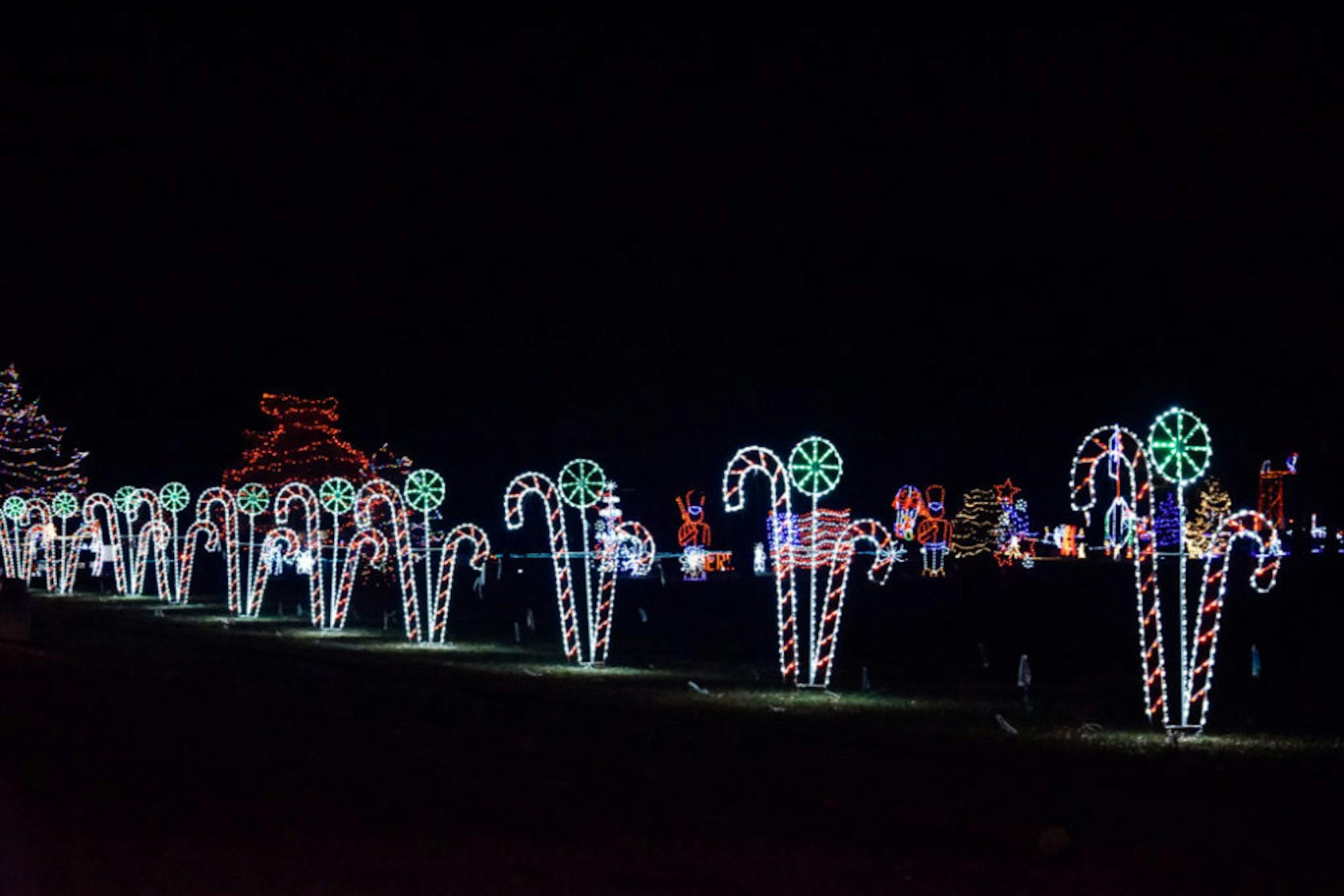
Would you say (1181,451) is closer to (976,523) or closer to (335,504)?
(335,504)

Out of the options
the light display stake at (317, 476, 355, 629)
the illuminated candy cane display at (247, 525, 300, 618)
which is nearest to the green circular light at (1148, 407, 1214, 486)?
the light display stake at (317, 476, 355, 629)

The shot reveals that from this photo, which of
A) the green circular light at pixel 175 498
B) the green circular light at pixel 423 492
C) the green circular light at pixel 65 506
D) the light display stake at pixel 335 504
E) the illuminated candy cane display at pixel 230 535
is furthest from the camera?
the green circular light at pixel 65 506

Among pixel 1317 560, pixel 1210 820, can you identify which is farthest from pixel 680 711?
pixel 1317 560

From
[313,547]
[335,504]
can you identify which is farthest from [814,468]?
[335,504]

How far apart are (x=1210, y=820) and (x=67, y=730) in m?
11.0

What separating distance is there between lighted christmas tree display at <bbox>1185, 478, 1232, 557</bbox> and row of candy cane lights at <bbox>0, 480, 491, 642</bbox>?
88.7 ft

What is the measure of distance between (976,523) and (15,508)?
34.6m

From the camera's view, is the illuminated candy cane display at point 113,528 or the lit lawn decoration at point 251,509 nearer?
the lit lawn decoration at point 251,509

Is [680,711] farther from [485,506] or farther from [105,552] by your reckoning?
[485,506]

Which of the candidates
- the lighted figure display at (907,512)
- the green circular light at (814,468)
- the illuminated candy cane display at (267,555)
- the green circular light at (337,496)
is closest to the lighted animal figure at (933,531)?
the lighted figure display at (907,512)

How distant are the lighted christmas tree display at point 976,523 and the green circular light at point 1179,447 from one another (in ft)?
144

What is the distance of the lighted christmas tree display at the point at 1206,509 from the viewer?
63906 millimetres

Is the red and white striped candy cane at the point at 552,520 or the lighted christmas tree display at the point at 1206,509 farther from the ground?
the lighted christmas tree display at the point at 1206,509

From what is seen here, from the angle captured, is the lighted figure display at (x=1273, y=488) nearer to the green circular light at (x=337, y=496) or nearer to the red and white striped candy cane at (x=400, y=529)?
the green circular light at (x=337, y=496)
